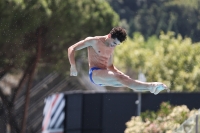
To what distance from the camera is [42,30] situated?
3638 centimetres

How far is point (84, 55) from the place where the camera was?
135 ft

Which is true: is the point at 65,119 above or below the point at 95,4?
below

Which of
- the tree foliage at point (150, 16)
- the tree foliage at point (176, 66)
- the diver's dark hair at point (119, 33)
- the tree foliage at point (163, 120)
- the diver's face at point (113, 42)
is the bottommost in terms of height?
the tree foliage at point (163, 120)

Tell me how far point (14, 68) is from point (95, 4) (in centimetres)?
596

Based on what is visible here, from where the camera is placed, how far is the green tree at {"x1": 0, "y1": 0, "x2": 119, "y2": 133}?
111 feet

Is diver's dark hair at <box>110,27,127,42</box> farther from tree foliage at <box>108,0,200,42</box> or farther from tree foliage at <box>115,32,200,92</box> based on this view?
tree foliage at <box>108,0,200,42</box>

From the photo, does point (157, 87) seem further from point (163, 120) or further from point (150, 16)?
point (150, 16)

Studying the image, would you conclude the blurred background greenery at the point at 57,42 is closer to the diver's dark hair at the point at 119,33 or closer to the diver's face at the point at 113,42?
the diver's face at the point at 113,42

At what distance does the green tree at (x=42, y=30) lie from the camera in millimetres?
33906

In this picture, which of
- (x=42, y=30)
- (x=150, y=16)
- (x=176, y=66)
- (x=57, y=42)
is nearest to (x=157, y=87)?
(x=42, y=30)

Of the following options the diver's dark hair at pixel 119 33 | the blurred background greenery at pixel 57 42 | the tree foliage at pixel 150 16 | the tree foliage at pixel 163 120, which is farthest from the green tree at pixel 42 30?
the tree foliage at pixel 150 16

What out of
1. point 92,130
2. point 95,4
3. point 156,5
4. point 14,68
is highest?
point 156,5

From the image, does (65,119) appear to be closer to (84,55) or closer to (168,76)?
(84,55)

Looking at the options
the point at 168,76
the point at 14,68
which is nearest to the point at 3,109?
the point at 14,68
